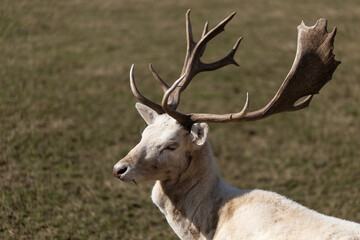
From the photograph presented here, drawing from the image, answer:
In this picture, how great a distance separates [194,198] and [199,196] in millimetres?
61

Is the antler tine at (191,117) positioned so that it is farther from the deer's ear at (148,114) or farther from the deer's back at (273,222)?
the deer's back at (273,222)

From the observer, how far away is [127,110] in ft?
43.2

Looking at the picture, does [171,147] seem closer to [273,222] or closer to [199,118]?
[199,118]

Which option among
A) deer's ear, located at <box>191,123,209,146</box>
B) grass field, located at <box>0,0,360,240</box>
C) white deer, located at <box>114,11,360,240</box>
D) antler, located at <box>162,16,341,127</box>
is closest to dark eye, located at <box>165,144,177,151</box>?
white deer, located at <box>114,11,360,240</box>

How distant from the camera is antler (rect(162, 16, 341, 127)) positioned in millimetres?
5738

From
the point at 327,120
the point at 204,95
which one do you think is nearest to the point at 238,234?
the point at 327,120

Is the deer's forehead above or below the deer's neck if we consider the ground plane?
above

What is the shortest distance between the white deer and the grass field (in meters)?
2.26

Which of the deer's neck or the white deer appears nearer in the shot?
the white deer

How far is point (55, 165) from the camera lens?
32.9 feet

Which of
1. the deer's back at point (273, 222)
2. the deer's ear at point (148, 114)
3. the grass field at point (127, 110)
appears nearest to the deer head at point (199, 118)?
the deer's ear at point (148, 114)

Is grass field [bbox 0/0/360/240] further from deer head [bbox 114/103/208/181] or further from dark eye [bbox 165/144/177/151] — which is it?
dark eye [bbox 165/144/177/151]

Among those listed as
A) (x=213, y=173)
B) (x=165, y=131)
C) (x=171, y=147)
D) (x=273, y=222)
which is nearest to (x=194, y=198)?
(x=213, y=173)

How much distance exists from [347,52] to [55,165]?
37.2 ft
